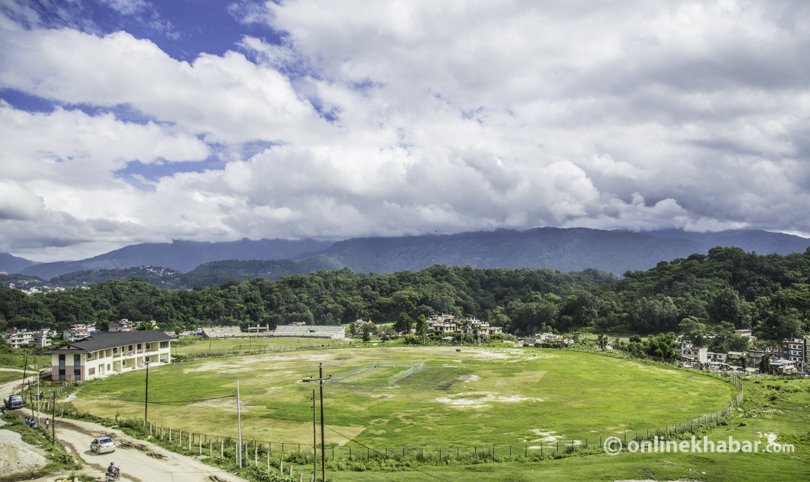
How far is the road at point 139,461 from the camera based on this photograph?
2697 centimetres

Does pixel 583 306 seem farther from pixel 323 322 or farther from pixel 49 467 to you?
pixel 49 467

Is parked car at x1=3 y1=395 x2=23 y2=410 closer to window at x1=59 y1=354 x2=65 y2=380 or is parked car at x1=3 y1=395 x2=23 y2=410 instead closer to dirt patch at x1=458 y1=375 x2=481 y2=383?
window at x1=59 y1=354 x2=65 y2=380

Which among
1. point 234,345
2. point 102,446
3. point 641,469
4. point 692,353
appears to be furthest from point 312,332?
point 641,469

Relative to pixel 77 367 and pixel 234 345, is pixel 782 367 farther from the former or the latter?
pixel 234 345

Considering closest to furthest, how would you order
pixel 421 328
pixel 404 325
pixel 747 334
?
1. pixel 747 334
2. pixel 421 328
3. pixel 404 325

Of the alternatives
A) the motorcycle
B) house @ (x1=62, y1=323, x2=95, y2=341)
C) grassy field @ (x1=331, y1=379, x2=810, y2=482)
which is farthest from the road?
house @ (x1=62, y1=323, x2=95, y2=341)

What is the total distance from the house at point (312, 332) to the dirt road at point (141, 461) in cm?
9101

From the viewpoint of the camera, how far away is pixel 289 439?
35.5m

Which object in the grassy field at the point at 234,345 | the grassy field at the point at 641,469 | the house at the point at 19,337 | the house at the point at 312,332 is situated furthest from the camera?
the house at the point at 312,332

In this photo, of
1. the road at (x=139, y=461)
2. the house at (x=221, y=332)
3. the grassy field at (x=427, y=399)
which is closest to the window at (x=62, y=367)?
the grassy field at (x=427, y=399)

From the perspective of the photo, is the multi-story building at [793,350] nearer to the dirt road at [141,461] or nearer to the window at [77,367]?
the dirt road at [141,461]

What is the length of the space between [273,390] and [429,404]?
17.4m

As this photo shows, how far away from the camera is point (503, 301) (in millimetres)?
181875

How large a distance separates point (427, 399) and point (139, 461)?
24.7 meters
